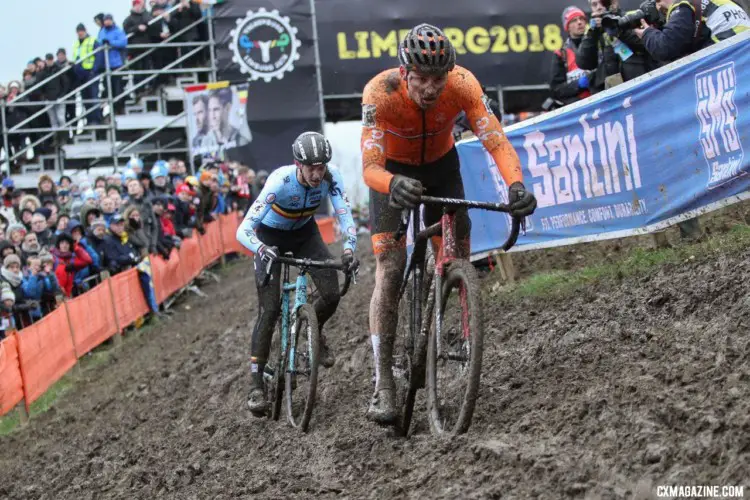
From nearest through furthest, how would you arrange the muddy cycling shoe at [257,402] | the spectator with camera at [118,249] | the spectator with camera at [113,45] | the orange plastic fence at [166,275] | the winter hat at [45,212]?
Answer: 1. the muddy cycling shoe at [257,402]
2. the winter hat at [45,212]
3. the spectator with camera at [118,249]
4. the orange plastic fence at [166,275]
5. the spectator with camera at [113,45]

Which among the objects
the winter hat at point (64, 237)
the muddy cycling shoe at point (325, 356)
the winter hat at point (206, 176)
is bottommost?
the muddy cycling shoe at point (325, 356)

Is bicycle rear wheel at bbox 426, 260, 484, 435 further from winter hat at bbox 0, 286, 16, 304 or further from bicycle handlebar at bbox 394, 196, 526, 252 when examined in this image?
winter hat at bbox 0, 286, 16, 304

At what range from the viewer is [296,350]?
887 centimetres

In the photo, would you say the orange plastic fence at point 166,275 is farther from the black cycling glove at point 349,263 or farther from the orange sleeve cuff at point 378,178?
the orange sleeve cuff at point 378,178

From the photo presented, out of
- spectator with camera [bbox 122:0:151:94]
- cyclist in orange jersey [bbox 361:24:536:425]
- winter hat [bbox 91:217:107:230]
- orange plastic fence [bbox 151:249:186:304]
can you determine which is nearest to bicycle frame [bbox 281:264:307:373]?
cyclist in orange jersey [bbox 361:24:536:425]

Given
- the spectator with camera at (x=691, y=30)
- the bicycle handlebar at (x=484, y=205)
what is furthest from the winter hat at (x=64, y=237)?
the bicycle handlebar at (x=484, y=205)

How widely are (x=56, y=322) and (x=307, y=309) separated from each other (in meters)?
6.81

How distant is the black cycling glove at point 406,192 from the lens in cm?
616

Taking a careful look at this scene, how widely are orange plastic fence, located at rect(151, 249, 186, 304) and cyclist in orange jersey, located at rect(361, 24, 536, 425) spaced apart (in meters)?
11.9

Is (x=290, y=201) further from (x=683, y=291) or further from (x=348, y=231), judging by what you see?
(x=683, y=291)

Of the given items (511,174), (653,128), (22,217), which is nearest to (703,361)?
(511,174)

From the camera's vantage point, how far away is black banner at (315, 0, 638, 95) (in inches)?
984

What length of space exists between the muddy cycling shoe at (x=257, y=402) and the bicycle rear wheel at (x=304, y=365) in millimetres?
261

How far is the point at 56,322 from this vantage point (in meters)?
14.5
